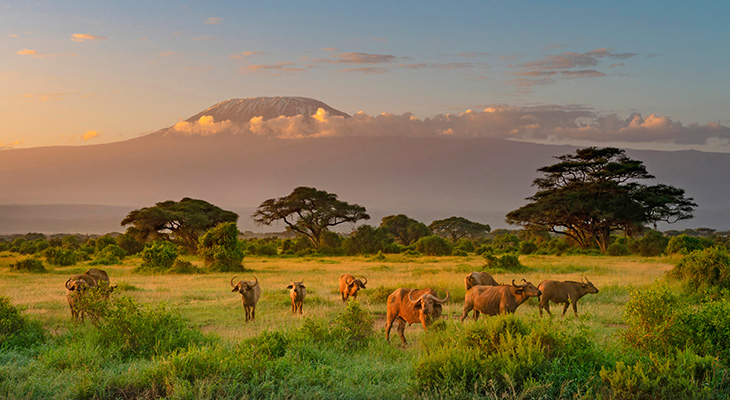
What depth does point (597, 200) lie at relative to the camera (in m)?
51.1

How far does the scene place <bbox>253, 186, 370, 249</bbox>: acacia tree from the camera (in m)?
64.7

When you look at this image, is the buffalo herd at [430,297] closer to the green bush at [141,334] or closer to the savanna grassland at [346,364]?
the savanna grassland at [346,364]

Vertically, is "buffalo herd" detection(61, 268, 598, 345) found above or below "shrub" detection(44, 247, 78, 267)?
above

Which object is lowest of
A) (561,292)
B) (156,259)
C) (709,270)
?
(156,259)

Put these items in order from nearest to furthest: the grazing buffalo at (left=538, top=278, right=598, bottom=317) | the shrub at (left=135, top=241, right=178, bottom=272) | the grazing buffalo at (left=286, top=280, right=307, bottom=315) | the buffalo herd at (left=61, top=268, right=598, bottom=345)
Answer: the buffalo herd at (left=61, top=268, right=598, bottom=345)
the grazing buffalo at (left=538, top=278, right=598, bottom=317)
the grazing buffalo at (left=286, top=280, right=307, bottom=315)
the shrub at (left=135, top=241, right=178, bottom=272)

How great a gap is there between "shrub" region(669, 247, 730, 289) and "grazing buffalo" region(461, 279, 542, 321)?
933cm

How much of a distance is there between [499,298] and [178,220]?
48090mm

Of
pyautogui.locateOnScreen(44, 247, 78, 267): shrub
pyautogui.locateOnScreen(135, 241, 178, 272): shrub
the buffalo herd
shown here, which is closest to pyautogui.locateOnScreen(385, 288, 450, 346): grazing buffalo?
the buffalo herd

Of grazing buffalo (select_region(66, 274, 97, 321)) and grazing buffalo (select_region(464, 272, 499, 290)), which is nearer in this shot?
grazing buffalo (select_region(66, 274, 97, 321))

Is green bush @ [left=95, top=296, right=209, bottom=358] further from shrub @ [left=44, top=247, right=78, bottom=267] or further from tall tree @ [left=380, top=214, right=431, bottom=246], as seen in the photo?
tall tree @ [left=380, top=214, right=431, bottom=246]

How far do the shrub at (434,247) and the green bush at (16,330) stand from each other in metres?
41.7

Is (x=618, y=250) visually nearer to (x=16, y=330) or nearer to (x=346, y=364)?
(x=346, y=364)

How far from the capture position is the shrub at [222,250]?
99.9 ft

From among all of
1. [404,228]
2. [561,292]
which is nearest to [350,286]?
[561,292]
